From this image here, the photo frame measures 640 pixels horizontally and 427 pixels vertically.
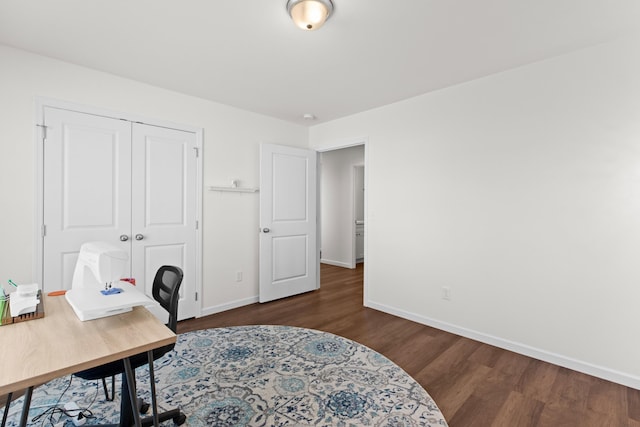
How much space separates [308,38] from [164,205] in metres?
2.16

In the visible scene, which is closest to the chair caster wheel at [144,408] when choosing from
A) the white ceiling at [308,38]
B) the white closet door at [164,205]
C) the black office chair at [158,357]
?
the black office chair at [158,357]

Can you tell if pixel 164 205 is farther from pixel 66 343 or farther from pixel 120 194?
pixel 66 343

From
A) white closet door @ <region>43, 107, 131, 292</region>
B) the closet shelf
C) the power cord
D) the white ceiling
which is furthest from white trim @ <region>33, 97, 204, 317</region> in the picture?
the power cord

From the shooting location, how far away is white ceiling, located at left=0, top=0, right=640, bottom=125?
6.09 feet

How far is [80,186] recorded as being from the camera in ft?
8.68

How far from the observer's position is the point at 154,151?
306 cm

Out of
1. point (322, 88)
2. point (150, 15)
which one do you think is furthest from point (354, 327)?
point (150, 15)

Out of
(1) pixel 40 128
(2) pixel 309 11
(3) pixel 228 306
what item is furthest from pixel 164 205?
(2) pixel 309 11

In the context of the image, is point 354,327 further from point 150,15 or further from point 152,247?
point 150,15

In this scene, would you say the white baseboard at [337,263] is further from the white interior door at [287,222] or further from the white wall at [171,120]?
the white wall at [171,120]

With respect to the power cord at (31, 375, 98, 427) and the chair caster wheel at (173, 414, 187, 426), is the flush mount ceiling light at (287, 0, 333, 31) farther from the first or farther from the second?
the power cord at (31, 375, 98, 427)

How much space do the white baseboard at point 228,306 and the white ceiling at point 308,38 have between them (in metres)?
2.42

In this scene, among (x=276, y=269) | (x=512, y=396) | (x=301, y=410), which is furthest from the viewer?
(x=276, y=269)

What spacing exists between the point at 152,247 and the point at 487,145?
11.2ft
